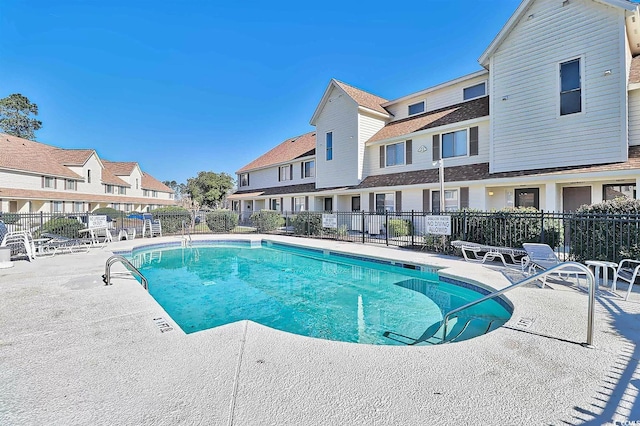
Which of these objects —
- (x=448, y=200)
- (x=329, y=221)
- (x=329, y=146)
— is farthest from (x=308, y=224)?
(x=448, y=200)

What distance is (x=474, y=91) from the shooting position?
57.9 ft

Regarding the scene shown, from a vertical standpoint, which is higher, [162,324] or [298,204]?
[298,204]

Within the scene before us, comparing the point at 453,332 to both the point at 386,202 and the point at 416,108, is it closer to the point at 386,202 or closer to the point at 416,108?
the point at 386,202

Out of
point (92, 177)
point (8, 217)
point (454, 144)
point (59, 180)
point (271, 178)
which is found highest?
point (92, 177)

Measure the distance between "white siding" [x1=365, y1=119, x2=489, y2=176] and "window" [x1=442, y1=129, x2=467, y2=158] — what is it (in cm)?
25

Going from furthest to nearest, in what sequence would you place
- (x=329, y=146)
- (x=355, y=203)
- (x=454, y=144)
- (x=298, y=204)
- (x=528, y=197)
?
(x=298, y=204) < (x=329, y=146) < (x=355, y=203) < (x=454, y=144) < (x=528, y=197)

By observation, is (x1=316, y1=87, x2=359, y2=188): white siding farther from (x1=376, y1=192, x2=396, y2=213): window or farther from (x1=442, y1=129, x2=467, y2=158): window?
(x1=442, y1=129, x2=467, y2=158): window

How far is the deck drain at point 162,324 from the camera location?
4.02m

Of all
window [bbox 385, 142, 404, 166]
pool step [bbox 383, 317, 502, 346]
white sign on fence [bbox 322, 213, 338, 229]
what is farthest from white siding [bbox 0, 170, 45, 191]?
pool step [bbox 383, 317, 502, 346]

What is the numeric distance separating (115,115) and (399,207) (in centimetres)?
3547

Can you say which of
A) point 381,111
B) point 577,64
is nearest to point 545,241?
point 577,64

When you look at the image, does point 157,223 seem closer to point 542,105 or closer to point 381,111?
point 381,111

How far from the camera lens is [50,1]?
16500 mm

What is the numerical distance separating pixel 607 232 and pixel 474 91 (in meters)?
13.4
